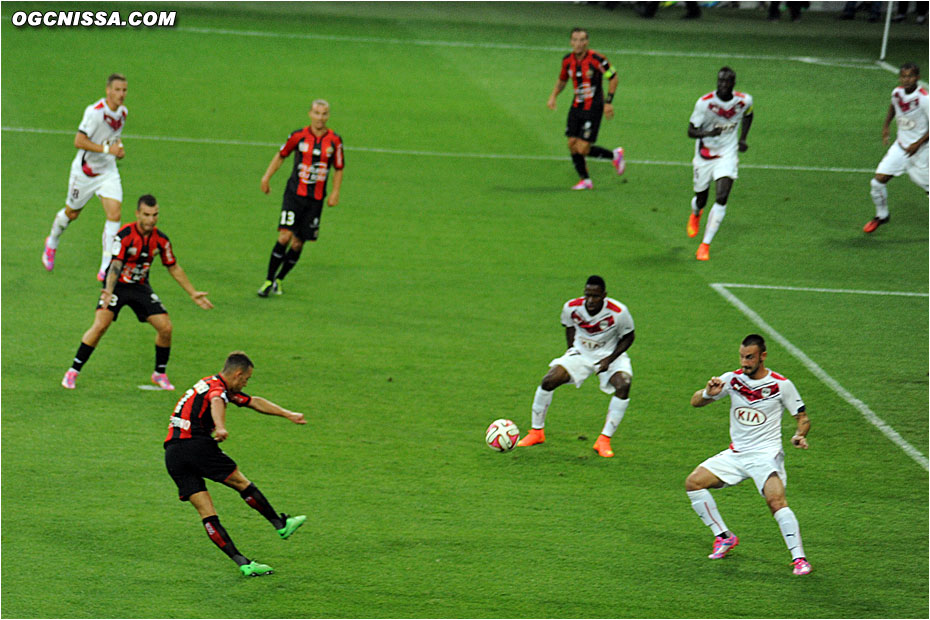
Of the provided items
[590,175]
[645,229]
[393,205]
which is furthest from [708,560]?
[590,175]

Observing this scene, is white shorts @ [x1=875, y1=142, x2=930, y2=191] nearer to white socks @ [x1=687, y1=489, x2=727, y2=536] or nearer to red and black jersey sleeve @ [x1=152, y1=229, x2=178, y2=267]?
white socks @ [x1=687, y1=489, x2=727, y2=536]

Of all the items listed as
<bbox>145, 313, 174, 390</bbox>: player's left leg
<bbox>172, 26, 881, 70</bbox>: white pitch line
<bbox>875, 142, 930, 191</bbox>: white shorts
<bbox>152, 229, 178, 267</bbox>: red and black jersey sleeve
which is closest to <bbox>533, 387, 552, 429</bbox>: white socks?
<bbox>145, 313, 174, 390</bbox>: player's left leg

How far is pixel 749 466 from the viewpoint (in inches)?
347

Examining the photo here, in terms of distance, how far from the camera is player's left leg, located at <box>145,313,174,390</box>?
11133mm

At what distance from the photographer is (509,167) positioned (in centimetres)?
2122

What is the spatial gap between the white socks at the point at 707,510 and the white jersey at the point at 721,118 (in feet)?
25.0

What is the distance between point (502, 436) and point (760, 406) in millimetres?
2471

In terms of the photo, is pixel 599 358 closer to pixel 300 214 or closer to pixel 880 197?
pixel 300 214

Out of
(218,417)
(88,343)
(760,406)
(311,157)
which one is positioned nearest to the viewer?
(218,417)

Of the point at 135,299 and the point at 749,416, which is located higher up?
the point at 135,299

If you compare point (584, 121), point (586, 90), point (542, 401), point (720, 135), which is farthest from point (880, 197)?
point (542, 401)

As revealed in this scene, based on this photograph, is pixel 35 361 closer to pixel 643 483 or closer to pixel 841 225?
pixel 643 483

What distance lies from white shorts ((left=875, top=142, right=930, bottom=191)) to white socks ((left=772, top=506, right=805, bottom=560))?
9.70 m

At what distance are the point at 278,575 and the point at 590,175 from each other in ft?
44.9
